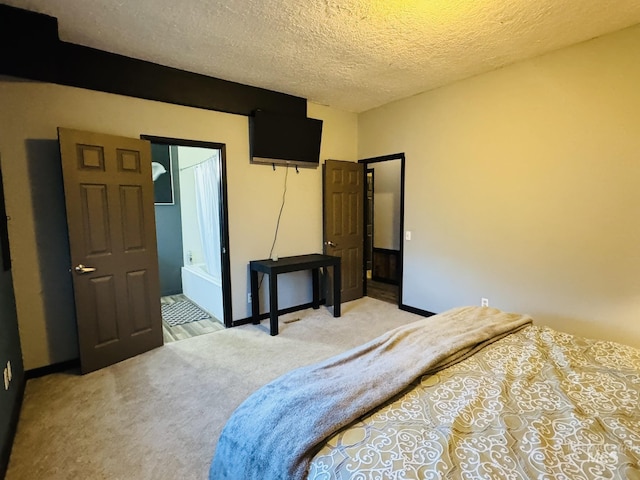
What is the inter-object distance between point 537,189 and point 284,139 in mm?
2682

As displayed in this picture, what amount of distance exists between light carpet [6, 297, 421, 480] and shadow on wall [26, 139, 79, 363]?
0.32 metres

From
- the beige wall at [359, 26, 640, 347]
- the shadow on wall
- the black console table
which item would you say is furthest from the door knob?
the beige wall at [359, 26, 640, 347]

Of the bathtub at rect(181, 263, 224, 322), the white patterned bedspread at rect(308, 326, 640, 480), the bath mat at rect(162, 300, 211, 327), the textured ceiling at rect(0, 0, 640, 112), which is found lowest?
the bath mat at rect(162, 300, 211, 327)

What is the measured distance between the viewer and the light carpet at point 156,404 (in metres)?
1.73

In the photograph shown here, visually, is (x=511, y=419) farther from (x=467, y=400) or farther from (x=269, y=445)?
(x=269, y=445)

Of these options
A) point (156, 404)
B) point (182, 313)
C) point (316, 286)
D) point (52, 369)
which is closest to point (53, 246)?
point (52, 369)

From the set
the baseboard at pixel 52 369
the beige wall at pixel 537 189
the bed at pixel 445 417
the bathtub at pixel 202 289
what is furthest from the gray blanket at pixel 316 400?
the bathtub at pixel 202 289

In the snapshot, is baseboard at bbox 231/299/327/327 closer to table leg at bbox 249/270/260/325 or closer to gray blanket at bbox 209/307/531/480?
table leg at bbox 249/270/260/325

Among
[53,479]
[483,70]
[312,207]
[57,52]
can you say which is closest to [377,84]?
[483,70]

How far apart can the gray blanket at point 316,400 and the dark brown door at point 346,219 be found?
9.00 ft

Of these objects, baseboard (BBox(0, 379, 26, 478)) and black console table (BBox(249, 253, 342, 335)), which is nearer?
baseboard (BBox(0, 379, 26, 478))

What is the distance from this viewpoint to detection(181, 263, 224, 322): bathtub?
394cm

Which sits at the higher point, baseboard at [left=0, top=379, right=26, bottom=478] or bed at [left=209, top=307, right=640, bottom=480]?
bed at [left=209, top=307, right=640, bottom=480]

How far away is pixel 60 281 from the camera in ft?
8.96
